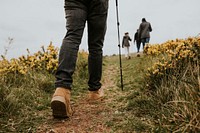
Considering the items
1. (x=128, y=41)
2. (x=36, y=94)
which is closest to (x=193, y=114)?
(x=36, y=94)

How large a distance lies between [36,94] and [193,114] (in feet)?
8.42

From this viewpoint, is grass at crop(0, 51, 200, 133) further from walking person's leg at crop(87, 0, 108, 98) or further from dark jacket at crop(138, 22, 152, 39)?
dark jacket at crop(138, 22, 152, 39)

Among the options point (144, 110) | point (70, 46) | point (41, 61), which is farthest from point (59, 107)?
point (41, 61)

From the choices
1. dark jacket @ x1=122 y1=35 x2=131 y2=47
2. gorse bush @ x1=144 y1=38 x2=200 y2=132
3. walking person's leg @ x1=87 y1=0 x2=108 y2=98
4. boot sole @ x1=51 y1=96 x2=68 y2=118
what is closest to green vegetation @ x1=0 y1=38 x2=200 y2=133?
gorse bush @ x1=144 y1=38 x2=200 y2=132

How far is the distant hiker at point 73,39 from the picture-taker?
2715mm

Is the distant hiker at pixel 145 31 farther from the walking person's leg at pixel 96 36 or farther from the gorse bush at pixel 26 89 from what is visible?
the walking person's leg at pixel 96 36

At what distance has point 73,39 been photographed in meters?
2.85

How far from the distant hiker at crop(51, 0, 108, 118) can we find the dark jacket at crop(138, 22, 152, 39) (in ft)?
39.5

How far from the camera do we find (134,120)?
2658 mm

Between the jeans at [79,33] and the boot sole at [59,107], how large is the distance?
0.63 feet

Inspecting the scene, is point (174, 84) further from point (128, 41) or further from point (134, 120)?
point (128, 41)

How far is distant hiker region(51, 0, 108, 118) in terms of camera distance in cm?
271

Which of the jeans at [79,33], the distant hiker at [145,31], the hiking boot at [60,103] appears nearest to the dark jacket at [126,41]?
the distant hiker at [145,31]

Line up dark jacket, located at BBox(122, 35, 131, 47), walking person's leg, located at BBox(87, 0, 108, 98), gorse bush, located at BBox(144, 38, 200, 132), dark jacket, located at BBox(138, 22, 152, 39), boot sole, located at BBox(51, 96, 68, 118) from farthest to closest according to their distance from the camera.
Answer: dark jacket, located at BBox(122, 35, 131, 47) → dark jacket, located at BBox(138, 22, 152, 39) → walking person's leg, located at BBox(87, 0, 108, 98) → boot sole, located at BBox(51, 96, 68, 118) → gorse bush, located at BBox(144, 38, 200, 132)
